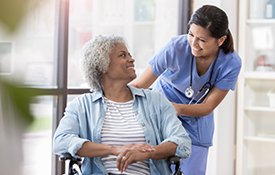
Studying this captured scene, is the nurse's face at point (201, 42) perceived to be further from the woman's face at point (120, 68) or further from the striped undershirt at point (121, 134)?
the striped undershirt at point (121, 134)

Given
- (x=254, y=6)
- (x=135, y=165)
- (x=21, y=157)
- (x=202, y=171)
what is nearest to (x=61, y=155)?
(x=135, y=165)

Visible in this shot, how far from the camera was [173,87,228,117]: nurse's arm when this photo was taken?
2414mm

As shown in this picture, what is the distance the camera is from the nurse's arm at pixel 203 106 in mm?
2414

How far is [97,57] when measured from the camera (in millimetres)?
2256

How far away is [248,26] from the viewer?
406cm

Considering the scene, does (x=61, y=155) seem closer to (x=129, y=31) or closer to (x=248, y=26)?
(x=129, y=31)

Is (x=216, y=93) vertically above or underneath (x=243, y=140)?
above

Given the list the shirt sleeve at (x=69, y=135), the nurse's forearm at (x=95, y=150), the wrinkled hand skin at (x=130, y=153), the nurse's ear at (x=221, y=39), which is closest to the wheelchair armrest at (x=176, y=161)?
the wrinkled hand skin at (x=130, y=153)

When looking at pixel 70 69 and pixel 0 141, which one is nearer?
pixel 0 141

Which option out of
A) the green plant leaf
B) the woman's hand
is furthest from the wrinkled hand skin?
the green plant leaf

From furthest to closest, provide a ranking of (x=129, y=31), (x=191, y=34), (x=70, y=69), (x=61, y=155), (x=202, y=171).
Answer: (x=129, y=31), (x=70, y=69), (x=202, y=171), (x=191, y=34), (x=61, y=155)

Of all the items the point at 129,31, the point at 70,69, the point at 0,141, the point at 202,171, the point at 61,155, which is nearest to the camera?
the point at 0,141

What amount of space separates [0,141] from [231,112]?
3.85 m

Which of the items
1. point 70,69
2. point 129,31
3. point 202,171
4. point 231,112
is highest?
point 129,31
